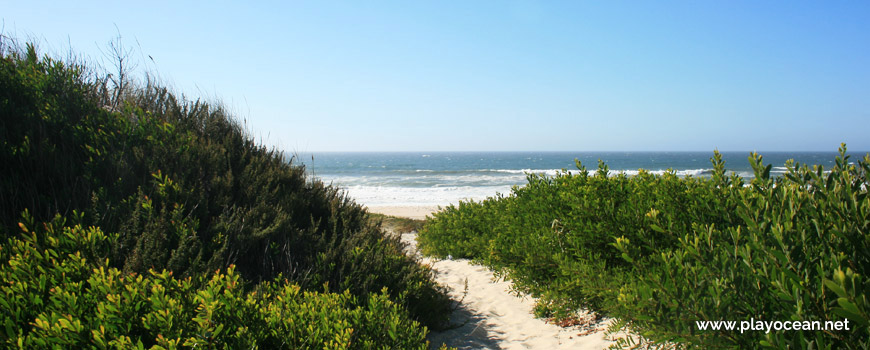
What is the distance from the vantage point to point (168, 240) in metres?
3.19

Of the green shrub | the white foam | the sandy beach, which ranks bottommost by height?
the white foam

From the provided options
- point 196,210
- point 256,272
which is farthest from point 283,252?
point 196,210

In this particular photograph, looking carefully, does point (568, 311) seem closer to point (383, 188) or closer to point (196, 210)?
point (196, 210)

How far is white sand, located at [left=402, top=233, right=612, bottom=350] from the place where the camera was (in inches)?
151

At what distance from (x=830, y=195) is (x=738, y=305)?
0.62 metres

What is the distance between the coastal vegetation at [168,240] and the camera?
216 cm

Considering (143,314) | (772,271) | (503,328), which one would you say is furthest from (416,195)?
(772,271)

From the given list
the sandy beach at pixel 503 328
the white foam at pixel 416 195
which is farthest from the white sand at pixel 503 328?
the white foam at pixel 416 195

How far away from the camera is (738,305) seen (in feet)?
6.38

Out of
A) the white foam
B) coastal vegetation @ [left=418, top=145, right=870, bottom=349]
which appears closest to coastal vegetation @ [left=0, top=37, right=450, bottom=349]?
coastal vegetation @ [left=418, top=145, right=870, bottom=349]

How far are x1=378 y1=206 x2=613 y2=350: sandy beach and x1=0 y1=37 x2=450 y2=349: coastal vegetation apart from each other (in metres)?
0.29

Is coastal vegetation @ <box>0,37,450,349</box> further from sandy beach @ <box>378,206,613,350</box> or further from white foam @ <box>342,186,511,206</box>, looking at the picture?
white foam @ <box>342,186,511,206</box>

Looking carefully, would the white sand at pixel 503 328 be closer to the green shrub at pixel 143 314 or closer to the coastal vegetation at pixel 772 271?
the coastal vegetation at pixel 772 271

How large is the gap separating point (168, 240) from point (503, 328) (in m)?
3.21
